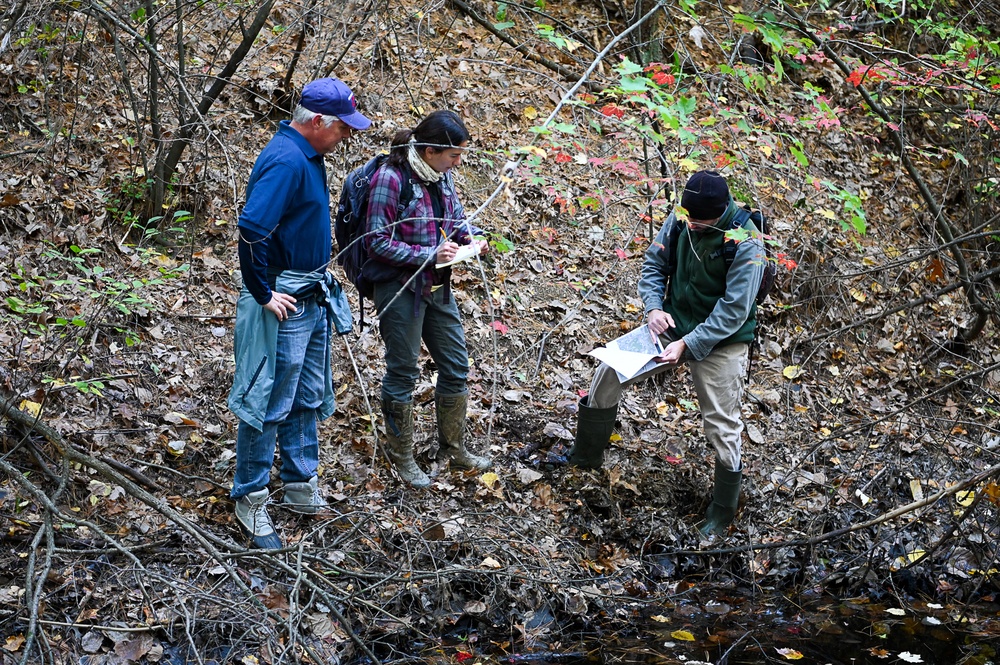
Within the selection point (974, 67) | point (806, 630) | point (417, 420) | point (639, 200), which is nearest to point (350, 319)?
point (417, 420)

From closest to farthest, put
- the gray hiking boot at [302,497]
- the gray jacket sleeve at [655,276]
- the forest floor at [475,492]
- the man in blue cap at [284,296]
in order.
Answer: the man in blue cap at [284,296] → the forest floor at [475,492] → the gray hiking boot at [302,497] → the gray jacket sleeve at [655,276]

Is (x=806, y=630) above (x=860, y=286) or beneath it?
beneath

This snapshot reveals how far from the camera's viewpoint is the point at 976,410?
7.20m

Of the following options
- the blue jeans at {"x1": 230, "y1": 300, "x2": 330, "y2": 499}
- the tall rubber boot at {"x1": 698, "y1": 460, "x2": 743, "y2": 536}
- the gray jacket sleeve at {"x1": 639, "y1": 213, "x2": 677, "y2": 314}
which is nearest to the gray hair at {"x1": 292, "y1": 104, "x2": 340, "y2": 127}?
the blue jeans at {"x1": 230, "y1": 300, "x2": 330, "y2": 499}

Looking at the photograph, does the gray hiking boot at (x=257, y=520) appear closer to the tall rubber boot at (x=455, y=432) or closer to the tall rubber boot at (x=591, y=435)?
the tall rubber boot at (x=455, y=432)

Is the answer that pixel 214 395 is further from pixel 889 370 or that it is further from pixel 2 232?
pixel 889 370

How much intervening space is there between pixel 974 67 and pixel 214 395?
5.78 meters

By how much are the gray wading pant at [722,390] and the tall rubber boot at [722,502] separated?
6 centimetres

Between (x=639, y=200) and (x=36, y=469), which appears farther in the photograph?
(x=639, y=200)

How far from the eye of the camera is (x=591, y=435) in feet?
17.9

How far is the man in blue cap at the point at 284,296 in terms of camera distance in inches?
155

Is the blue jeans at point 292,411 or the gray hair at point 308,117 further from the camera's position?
the blue jeans at point 292,411

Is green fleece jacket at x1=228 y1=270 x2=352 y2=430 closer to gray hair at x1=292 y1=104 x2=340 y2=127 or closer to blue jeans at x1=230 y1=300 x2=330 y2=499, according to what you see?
blue jeans at x1=230 y1=300 x2=330 y2=499

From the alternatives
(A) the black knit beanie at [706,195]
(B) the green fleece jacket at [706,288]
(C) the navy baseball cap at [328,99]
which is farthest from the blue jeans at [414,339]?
(A) the black knit beanie at [706,195]
